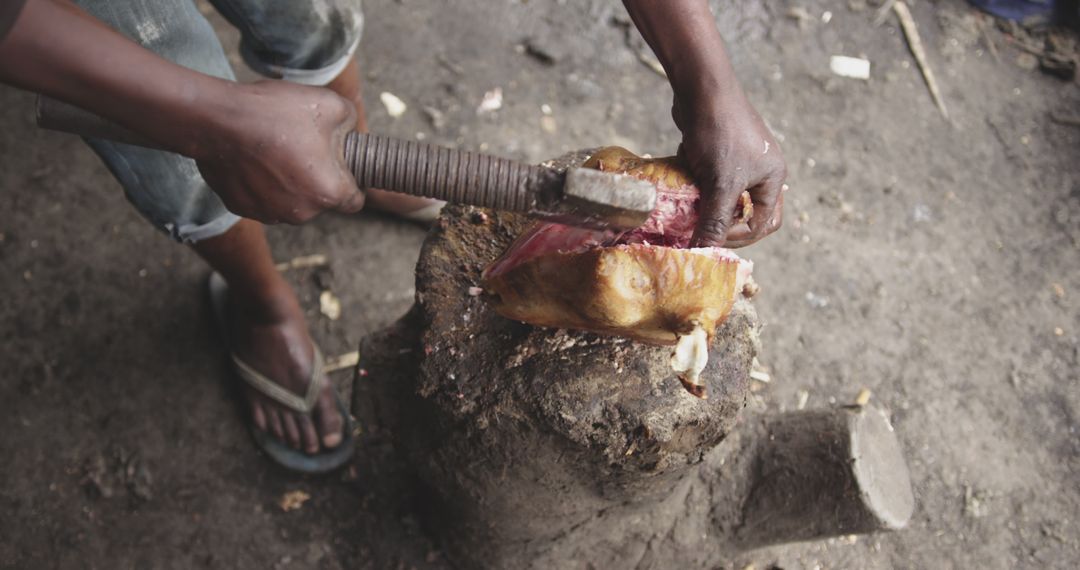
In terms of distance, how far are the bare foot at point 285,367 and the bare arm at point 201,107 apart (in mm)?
1482

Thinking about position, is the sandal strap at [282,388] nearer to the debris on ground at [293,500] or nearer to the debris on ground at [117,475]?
the debris on ground at [293,500]

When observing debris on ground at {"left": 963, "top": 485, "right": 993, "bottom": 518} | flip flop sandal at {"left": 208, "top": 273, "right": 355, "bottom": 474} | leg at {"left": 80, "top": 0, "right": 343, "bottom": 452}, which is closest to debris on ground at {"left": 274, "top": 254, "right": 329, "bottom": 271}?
leg at {"left": 80, "top": 0, "right": 343, "bottom": 452}

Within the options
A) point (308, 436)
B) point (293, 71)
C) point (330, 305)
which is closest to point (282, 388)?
point (308, 436)

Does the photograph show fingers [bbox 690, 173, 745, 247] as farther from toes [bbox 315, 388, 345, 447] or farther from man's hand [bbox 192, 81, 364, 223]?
toes [bbox 315, 388, 345, 447]

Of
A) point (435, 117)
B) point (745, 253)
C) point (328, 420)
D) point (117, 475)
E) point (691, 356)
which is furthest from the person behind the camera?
point (435, 117)

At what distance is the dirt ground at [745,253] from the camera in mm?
2850

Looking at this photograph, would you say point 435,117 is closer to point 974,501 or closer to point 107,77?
point 107,77

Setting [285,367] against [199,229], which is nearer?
[199,229]

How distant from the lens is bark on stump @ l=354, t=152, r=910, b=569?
171cm

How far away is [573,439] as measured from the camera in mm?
1689

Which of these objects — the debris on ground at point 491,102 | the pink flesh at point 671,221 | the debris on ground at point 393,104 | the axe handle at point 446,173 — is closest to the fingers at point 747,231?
the pink flesh at point 671,221

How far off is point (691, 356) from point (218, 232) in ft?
4.99

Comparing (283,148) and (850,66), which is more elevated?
(283,148)

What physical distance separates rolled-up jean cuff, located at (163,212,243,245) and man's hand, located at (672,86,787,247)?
1401 mm
